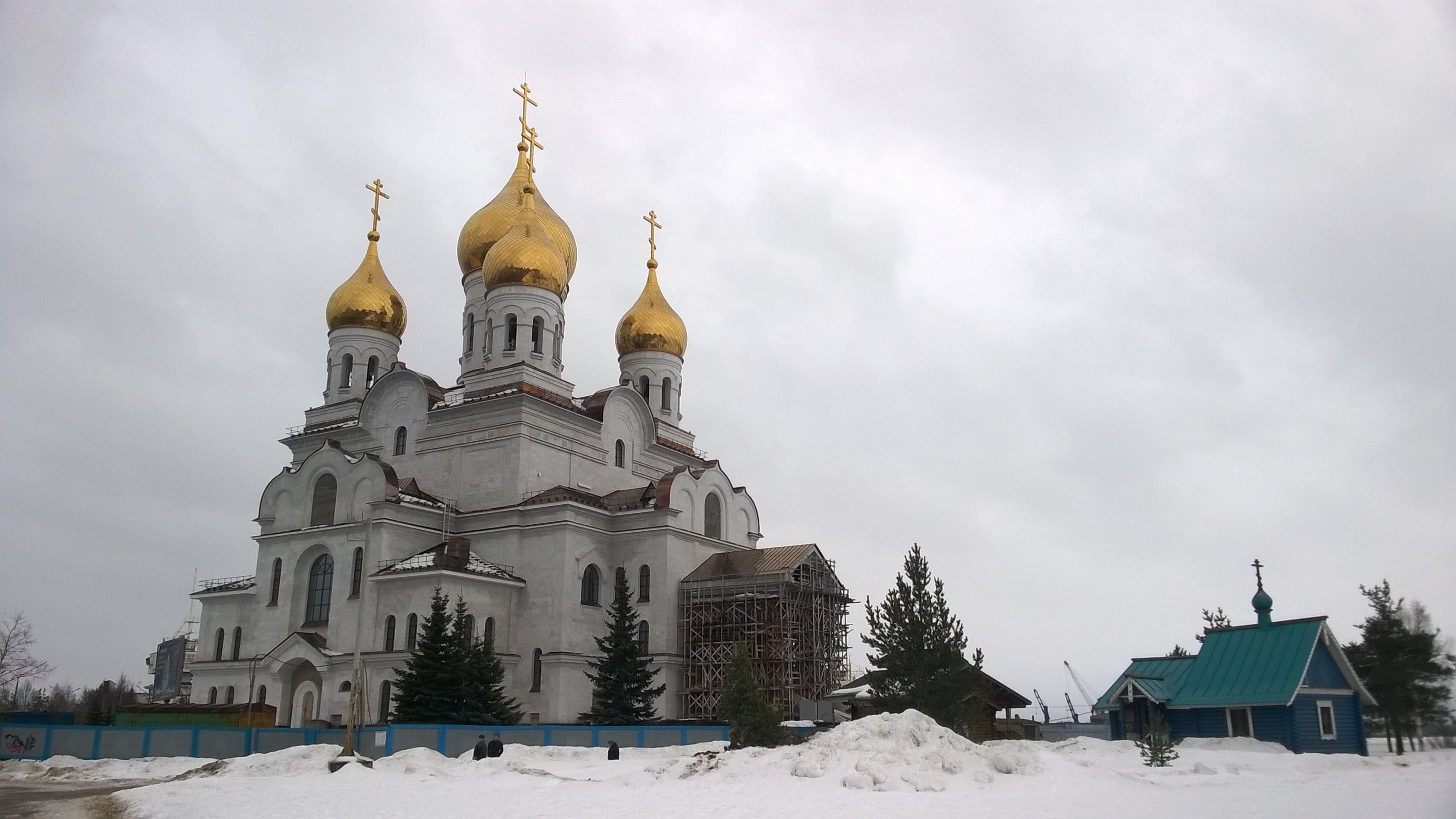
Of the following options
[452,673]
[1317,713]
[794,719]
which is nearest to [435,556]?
[452,673]

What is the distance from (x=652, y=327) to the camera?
42.2m

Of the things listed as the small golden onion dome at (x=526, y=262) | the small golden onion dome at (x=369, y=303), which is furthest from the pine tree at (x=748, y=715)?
the small golden onion dome at (x=369, y=303)

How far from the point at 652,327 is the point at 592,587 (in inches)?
477

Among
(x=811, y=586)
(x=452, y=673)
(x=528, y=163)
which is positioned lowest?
(x=452, y=673)

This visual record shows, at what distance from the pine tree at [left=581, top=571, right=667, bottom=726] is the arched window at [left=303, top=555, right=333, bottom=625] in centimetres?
855

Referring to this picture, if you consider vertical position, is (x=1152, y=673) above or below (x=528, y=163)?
below

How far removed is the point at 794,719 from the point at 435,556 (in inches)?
438

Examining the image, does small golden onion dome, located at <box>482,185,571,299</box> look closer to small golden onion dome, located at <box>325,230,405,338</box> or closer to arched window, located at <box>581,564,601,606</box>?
small golden onion dome, located at <box>325,230,405,338</box>

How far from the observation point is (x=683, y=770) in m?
17.6

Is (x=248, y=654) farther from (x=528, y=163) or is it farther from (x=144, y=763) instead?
(x=528, y=163)

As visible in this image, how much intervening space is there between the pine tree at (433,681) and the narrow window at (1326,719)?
19039mm

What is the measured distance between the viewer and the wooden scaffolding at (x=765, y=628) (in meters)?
32.2

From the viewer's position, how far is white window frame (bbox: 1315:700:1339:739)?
2280 centimetres

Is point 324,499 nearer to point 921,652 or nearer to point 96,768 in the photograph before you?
point 96,768
